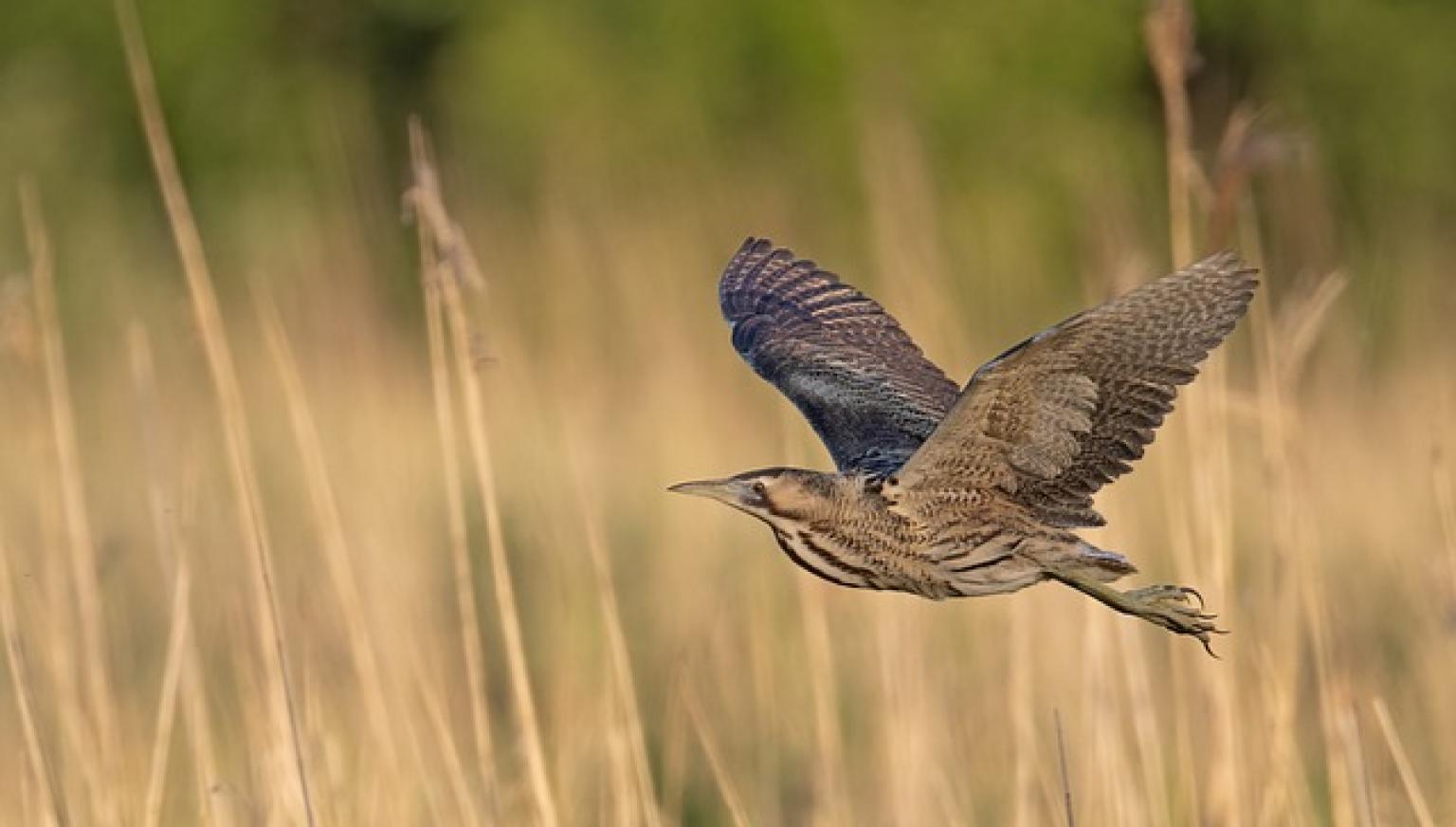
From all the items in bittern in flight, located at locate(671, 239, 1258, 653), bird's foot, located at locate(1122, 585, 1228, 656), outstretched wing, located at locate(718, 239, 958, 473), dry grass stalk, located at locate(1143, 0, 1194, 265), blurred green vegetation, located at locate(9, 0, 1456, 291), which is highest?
blurred green vegetation, located at locate(9, 0, 1456, 291)

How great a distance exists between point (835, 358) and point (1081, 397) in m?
0.76

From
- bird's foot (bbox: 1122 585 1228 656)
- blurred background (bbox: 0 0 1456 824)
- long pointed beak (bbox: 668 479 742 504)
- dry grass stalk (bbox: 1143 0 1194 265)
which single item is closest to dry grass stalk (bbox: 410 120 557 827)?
blurred background (bbox: 0 0 1456 824)

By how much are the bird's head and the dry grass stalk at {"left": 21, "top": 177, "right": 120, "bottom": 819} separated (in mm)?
789

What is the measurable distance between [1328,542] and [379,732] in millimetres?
3190

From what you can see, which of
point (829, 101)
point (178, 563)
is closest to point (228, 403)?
point (178, 563)

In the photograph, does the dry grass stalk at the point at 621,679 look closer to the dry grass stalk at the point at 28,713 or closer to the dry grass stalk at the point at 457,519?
the dry grass stalk at the point at 457,519

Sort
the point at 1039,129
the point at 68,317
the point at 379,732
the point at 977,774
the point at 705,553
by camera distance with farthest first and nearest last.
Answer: the point at 1039,129 → the point at 68,317 → the point at 705,553 → the point at 977,774 → the point at 379,732

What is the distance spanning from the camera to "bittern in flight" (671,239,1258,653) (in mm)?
2988

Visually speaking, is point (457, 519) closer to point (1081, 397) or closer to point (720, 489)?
point (720, 489)

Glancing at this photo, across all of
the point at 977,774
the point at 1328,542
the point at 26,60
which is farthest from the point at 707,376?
the point at 26,60

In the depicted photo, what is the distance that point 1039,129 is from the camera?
1155cm

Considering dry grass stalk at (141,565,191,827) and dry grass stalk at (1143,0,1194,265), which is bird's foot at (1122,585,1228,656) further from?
dry grass stalk at (141,565,191,827)

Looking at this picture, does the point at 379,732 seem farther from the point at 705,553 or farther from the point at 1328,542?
the point at 1328,542

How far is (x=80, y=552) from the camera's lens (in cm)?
354
